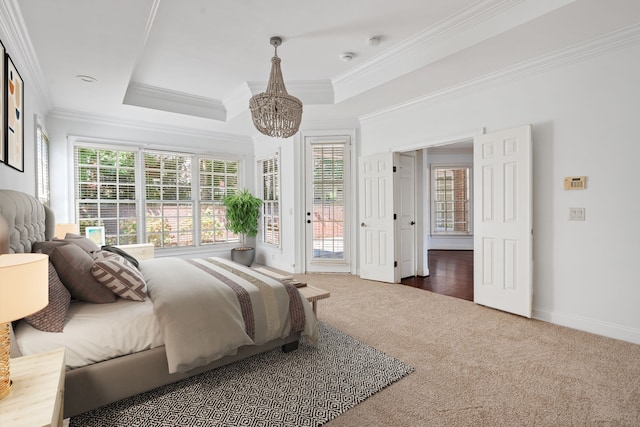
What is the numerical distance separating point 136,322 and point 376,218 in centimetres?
371

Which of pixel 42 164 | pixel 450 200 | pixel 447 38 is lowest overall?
pixel 450 200

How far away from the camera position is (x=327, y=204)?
5.52m

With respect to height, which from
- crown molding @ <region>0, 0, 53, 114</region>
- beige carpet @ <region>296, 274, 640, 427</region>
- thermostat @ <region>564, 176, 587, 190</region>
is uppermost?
crown molding @ <region>0, 0, 53, 114</region>

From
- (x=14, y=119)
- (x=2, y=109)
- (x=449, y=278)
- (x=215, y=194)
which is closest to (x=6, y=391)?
(x=2, y=109)

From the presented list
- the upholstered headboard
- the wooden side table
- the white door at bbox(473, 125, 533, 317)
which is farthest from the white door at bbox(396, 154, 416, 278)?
the upholstered headboard

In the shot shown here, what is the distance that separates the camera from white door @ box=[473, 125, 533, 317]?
3.29 metres

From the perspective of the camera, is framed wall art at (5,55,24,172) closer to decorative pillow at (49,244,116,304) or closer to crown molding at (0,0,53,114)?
crown molding at (0,0,53,114)

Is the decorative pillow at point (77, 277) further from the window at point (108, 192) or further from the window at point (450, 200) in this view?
the window at point (450, 200)

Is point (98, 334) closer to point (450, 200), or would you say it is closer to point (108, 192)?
point (108, 192)

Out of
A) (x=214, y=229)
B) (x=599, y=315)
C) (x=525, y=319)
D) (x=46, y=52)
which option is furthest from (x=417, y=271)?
(x=46, y=52)

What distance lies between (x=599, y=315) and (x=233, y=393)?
126 inches

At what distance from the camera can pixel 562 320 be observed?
10.3 ft

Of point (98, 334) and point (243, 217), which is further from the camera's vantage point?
point (243, 217)

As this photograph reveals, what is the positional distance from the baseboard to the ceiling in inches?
99.3
